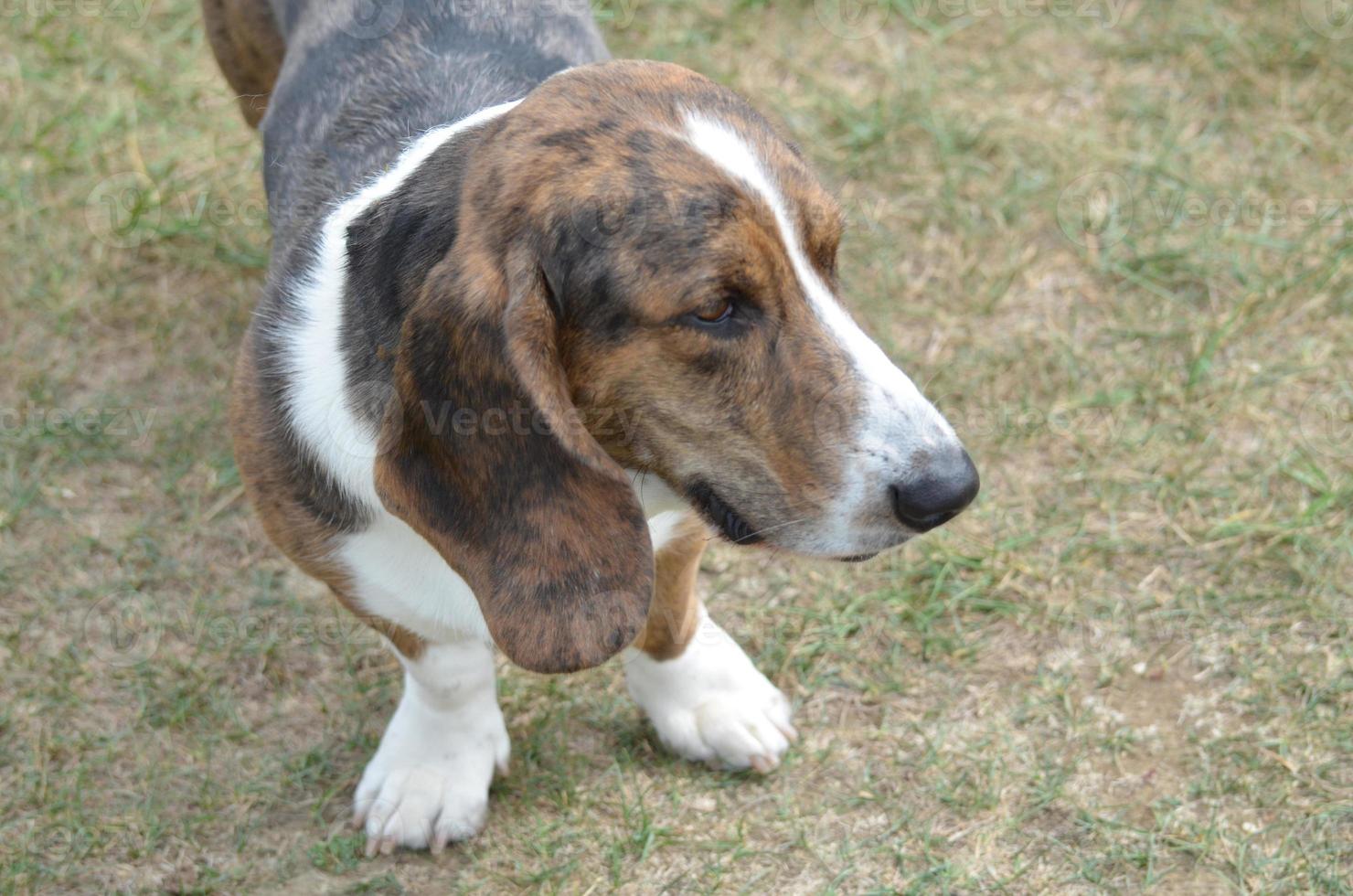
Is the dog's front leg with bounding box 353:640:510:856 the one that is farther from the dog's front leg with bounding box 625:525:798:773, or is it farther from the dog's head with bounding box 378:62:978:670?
the dog's head with bounding box 378:62:978:670

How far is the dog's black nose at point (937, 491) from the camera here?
2721 millimetres

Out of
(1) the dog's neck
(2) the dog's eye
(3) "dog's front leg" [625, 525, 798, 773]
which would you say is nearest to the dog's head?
(2) the dog's eye

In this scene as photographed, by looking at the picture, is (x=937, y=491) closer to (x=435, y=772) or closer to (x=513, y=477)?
(x=513, y=477)

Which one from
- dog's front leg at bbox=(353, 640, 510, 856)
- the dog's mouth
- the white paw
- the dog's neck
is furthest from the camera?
the white paw

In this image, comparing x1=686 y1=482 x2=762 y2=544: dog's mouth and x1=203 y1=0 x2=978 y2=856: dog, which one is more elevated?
x1=203 y1=0 x2=978 y2=856: dog

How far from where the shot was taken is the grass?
3.66m

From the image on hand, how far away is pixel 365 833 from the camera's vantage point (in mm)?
3721

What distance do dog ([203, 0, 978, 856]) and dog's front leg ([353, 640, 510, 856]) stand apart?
0.44 m

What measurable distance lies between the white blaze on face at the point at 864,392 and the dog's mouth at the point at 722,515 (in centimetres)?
21

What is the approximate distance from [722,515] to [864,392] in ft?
1.33

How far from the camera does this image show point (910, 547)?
14.2 feet

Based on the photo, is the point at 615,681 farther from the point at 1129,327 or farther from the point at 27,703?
the point at 1129,327

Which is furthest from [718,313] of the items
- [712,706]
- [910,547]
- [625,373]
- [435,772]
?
[910,547]

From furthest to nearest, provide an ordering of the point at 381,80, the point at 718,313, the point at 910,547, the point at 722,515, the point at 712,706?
the point at 910,547, the point at 712,706, the point at 381,80, the point at 722,515, the point at 718,313
